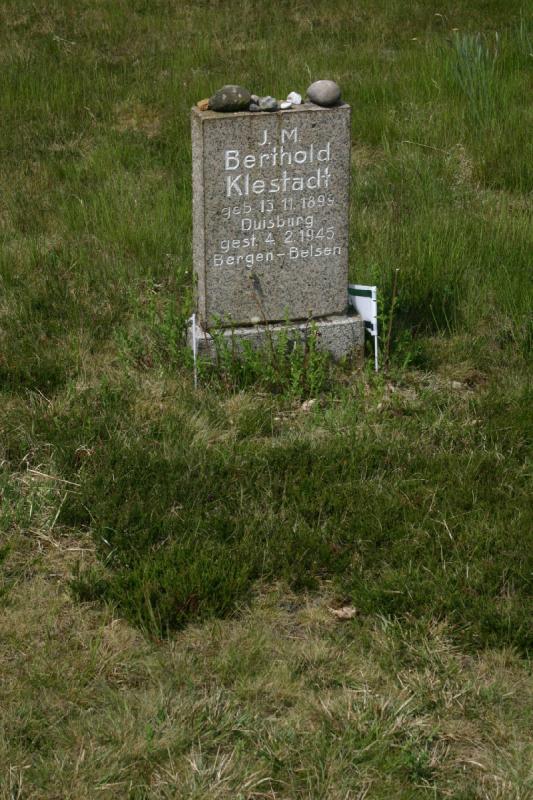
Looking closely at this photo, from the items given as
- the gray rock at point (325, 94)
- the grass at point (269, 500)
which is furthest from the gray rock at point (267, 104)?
the grass at point (269, 500)

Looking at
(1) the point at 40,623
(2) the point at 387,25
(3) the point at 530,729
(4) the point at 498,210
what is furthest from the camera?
(2) the point at 387,25

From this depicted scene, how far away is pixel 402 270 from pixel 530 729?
3.01 meters

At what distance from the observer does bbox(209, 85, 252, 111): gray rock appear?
4.63 m

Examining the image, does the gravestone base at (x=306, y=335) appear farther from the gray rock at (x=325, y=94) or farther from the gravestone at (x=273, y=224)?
the gray rock at (x=325, y=94)

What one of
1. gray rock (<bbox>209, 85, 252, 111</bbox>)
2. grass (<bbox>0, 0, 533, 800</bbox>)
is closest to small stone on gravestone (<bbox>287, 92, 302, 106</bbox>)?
gray rock (<bbox>209, 85, 252, 111</bbox>)

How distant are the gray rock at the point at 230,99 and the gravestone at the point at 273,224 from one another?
38 mm

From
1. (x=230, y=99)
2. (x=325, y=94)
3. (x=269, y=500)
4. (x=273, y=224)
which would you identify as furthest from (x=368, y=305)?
(x=269, y=500)

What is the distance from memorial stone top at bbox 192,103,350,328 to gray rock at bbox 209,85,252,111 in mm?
35

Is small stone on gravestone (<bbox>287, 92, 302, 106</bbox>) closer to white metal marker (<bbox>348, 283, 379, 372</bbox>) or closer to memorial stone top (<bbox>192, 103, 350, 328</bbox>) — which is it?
memorial stone top (<bbox>192, 103, 350, 328</bbox>)

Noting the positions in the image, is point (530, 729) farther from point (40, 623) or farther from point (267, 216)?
point (267, 216)

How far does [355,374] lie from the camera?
16.6 ft

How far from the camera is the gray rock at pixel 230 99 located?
4629 millimetres

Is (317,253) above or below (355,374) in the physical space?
above

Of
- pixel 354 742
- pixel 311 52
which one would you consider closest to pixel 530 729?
pixel 354 742
